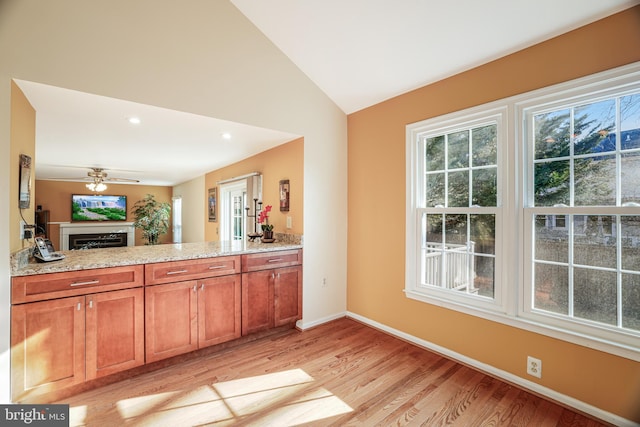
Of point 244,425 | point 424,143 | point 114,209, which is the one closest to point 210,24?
point 424,143

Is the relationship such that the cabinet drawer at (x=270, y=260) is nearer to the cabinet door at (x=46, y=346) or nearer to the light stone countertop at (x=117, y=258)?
the light stone countertop at (x=117, y=258)

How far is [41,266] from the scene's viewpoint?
190cm

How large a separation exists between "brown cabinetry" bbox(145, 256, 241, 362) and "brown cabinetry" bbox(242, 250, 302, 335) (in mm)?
105

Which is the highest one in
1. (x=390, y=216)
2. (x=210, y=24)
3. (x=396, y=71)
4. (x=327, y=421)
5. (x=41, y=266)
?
(x=210, y=24)

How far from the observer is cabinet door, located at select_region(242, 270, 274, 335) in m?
2.77

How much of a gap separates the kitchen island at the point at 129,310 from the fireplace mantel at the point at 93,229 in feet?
19.2

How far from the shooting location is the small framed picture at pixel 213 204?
5535mm

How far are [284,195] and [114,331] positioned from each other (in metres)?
2.03

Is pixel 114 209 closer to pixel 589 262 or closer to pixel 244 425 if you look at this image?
Result: pixel 244 425

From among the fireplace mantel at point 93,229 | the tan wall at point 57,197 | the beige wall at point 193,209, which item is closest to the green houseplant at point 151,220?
the beige wall at point 193,209

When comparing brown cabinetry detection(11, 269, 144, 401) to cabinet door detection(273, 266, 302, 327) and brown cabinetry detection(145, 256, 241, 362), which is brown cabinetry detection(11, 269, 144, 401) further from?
cabinet door detection(273, 266, 302, 327)

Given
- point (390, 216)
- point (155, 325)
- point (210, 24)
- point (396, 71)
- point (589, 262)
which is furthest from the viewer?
point (390, 216)

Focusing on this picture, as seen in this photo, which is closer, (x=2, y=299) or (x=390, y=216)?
(x=2, y=299)

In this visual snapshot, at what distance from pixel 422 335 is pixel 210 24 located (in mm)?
3395
